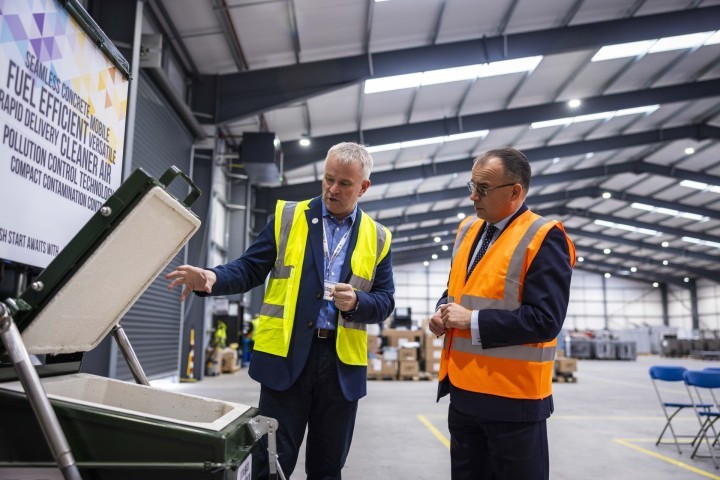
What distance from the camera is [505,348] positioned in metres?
1.92

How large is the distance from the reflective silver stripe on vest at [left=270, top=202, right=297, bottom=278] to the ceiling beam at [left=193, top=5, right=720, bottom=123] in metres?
7.33

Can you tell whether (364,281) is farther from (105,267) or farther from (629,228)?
(629,228)

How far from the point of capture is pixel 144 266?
5.57 feet

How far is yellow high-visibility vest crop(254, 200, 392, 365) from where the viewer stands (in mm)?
2125

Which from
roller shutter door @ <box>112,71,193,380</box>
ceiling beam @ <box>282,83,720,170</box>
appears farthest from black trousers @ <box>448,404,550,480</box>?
ceiling beam @ <box>282,83,720,170</box>

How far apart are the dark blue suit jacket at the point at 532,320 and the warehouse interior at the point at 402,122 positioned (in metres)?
1.67

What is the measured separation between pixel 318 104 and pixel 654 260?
85.6 feet

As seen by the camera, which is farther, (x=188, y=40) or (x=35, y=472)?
(x=188, y=40)

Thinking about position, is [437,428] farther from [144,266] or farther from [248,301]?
[248,301]

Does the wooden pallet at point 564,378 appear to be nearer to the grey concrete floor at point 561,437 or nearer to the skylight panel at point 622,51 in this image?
the grey concrete floor at point 561,437

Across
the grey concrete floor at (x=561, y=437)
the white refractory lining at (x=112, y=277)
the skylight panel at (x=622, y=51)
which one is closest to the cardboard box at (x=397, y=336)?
the grey concrete floor at (x=561, y=437)

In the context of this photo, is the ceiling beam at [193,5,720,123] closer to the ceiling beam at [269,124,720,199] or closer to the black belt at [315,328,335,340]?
the ceiling beam at [269,124,720,199]

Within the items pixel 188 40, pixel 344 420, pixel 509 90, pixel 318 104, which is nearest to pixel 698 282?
pixel 509 90

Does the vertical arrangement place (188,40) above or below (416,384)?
above
